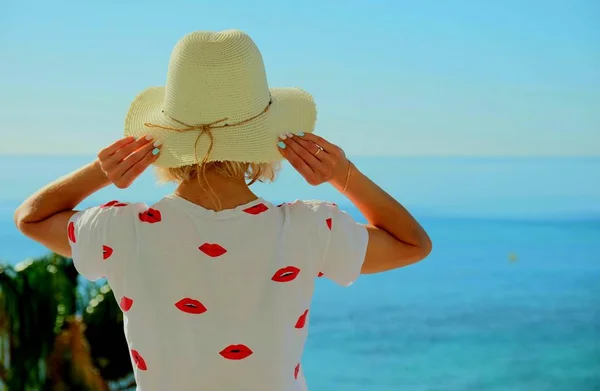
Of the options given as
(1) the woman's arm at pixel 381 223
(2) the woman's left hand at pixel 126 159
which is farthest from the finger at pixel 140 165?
(1) the woman's arm at pixel 381 223

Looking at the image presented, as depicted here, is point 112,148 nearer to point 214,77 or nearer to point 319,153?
point 214,77

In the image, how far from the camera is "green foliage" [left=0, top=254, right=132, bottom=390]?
14.1 ft

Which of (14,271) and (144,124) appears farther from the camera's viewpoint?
(14,271)

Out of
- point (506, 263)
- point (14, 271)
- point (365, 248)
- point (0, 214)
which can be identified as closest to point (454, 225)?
point (506, 263)

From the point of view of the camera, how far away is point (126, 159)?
53.0 inches

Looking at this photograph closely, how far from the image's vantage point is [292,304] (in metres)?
1.35

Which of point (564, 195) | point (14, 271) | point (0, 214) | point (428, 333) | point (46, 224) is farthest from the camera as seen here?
point (564, 195)

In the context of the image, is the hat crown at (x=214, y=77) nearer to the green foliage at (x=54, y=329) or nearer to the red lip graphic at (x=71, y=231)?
the red lip graphic at (x=71, y=231)

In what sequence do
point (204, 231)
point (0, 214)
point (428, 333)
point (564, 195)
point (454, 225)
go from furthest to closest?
point (564, 195) < point (454, 225) < point (0, 214) < point (428, 333) < point (204, 231)

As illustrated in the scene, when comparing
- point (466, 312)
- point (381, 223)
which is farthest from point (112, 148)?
point (466, 312)

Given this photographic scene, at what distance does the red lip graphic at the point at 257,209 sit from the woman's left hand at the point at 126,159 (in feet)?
0.57

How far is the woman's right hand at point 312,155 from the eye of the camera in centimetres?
135

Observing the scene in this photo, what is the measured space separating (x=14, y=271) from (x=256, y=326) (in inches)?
128

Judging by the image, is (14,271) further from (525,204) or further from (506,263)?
(525,204)
